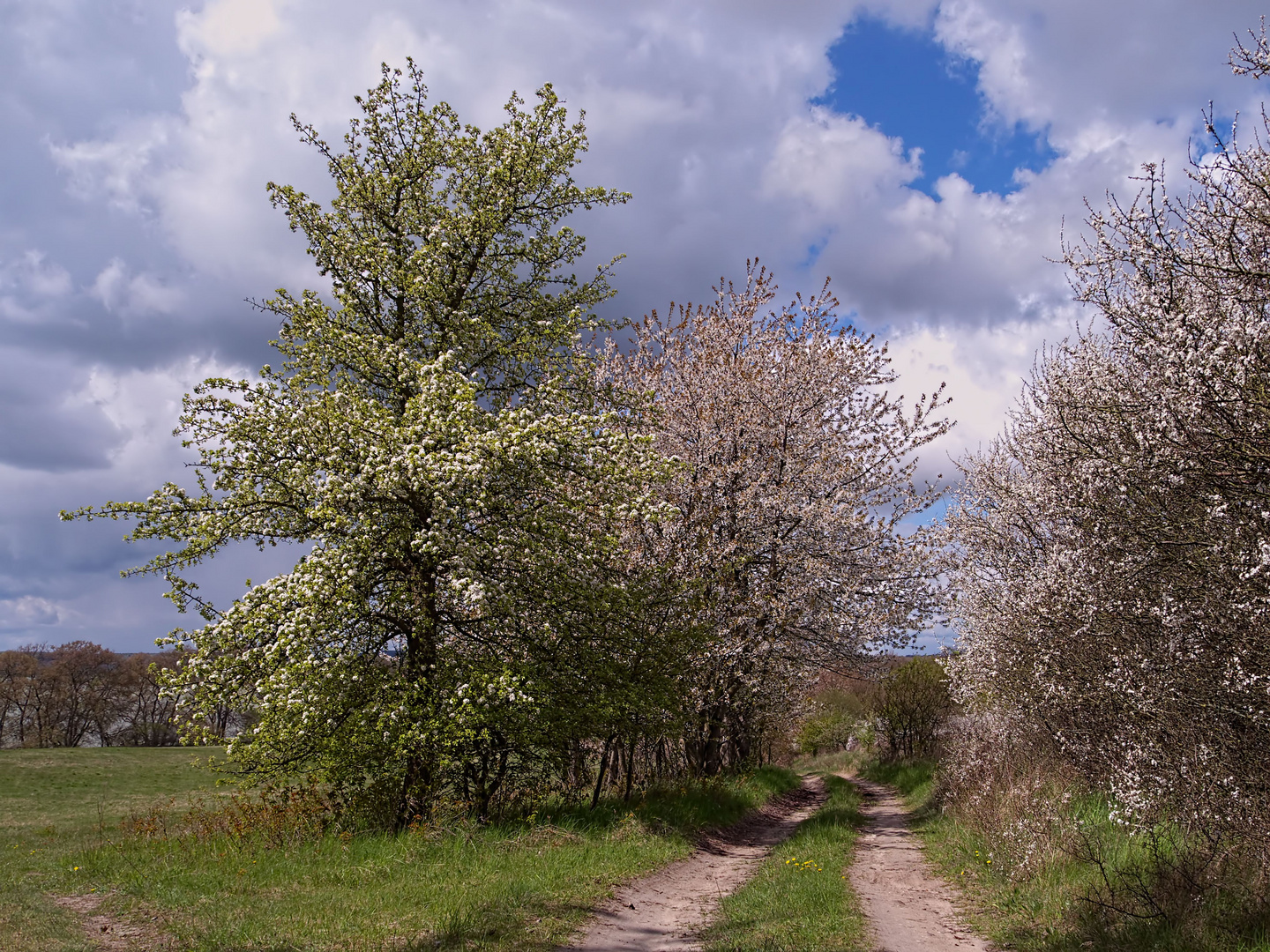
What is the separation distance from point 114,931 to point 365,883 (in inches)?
89.3

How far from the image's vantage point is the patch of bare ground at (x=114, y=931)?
21.3 ft

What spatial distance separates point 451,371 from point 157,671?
555 cm

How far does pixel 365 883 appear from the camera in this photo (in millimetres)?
8211

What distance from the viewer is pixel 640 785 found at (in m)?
16.2

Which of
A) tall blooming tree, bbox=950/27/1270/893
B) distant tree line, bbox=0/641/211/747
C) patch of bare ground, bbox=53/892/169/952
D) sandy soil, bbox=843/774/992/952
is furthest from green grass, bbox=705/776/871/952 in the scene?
distant tree line, bbox=0/641/211/747

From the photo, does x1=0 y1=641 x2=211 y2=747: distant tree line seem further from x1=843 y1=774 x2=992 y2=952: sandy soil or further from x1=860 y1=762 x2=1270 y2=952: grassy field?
x1=860 y1=762 x2=1270 y2=952: grassy field

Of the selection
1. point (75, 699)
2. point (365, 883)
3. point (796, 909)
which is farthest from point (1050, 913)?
point (75, 699)

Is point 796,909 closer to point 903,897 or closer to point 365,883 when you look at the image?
point 903,897

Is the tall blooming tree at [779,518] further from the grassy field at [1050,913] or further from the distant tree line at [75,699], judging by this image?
the distant tree line at [75,699]

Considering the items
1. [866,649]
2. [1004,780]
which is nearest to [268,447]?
[1004,780]

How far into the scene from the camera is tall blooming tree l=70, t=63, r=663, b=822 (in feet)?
32.5

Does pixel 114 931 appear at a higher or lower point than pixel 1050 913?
higher

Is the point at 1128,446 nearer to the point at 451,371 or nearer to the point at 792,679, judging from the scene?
the point at 451,371

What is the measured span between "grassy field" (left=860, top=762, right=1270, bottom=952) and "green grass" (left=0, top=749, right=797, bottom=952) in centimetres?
413
